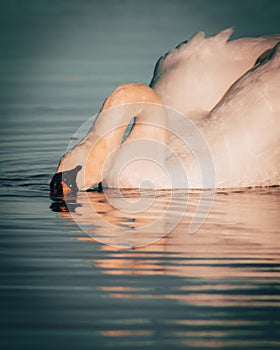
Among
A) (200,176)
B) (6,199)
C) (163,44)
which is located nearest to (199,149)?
(200,176)

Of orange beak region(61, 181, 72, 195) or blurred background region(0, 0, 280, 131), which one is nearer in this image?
orange beak region(61, 181, 72, 195)

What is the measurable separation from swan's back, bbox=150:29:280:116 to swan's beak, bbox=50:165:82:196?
2173mm

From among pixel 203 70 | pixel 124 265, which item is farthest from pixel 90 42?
pixel 124 265

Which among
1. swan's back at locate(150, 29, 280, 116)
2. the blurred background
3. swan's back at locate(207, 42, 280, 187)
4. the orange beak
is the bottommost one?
the orange beak

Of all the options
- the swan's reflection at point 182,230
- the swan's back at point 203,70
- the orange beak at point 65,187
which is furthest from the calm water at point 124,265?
the swan's back at point 203,70

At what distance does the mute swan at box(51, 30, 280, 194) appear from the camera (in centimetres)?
1112

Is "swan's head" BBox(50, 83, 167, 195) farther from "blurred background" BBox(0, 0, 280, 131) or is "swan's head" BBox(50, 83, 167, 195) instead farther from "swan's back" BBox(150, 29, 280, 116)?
"blurred background" BBox(0, 0, 280, 131)

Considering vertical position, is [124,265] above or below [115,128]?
below

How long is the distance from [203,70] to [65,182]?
264cm

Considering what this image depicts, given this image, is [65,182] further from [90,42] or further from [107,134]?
[90,42]

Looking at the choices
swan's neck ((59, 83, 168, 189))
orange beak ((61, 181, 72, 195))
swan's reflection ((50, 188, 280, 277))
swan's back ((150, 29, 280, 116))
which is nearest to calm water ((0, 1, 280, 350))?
swan's reflection ((50, 188, 280, 277))

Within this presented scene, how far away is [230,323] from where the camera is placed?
6.20 meters

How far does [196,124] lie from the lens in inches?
470

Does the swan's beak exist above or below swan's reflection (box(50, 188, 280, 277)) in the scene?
above
